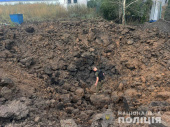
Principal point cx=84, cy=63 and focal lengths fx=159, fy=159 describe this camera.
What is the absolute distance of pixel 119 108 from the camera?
4.95m

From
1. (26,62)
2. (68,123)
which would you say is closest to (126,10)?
(26,62)

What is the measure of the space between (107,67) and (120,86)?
4.15ft

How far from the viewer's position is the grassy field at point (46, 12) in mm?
9133

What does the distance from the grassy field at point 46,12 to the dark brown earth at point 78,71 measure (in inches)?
55.9

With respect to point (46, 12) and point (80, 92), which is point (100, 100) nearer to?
point (80, 92)

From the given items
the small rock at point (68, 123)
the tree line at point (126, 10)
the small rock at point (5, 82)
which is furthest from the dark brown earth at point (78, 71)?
the tree line at point (126, 10)

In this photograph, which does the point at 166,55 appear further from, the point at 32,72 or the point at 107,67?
the point at 32,72

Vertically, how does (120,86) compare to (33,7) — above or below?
below

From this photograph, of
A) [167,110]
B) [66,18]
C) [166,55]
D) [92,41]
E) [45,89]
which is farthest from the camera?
[66,18]

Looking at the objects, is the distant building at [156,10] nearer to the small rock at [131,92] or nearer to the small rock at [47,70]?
the small rock at [131,92]

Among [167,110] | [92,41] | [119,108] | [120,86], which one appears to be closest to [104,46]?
[92,41]

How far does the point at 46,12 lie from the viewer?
9.41 m

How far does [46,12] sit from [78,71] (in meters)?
4.78

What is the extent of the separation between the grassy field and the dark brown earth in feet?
4.66
